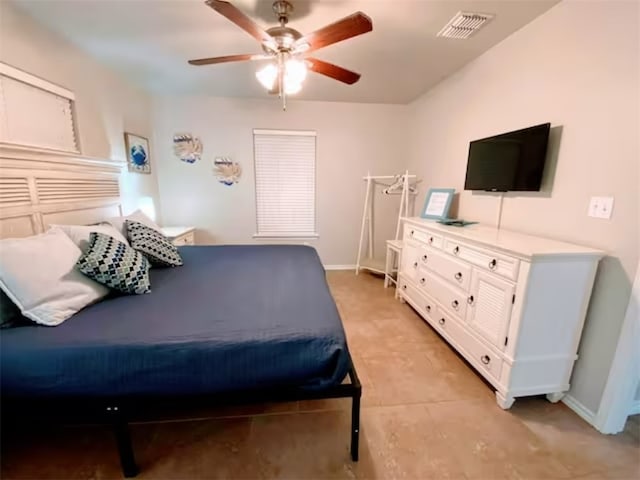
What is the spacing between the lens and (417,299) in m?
2.79

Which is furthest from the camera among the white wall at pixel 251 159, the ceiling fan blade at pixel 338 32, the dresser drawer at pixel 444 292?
the white wall at pixel 251 159

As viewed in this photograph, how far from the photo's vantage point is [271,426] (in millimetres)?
1567

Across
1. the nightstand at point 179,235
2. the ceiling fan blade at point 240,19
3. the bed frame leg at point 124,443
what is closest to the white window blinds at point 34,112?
the nightstand at point 179,235

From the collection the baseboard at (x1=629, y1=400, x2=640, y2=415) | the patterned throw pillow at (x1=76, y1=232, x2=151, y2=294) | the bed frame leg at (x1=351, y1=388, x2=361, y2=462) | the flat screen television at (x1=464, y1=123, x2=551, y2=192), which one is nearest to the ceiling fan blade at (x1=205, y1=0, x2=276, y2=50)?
the patterned throw pillow at (x1=76, y1=232, x2=151, y2=294)

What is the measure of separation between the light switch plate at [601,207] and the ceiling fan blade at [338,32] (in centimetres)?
156

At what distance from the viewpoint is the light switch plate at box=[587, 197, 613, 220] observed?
1536 mm

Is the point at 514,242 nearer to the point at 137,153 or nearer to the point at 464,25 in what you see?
the point at 464,25

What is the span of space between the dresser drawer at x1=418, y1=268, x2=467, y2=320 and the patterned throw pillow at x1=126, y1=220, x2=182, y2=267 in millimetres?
2124

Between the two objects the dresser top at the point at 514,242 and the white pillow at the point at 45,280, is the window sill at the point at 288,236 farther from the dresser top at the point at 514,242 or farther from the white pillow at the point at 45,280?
the white pillow at the point at 45,280

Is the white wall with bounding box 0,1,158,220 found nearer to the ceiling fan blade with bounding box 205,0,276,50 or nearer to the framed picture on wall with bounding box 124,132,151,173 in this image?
the framed picture on wall with bounding box 124,132,151,173

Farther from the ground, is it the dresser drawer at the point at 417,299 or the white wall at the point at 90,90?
the white wall at the point at 90,90

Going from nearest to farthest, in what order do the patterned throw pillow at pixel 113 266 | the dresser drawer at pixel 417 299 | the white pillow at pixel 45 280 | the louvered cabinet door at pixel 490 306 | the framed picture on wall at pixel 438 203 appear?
1. the white pillow at pixel 45 280
2. the patterned throw pillow at pixel 113 266
3. the louvered cabinet door at pixel 490 306
4. the dresser drawer at pixel 417 299
5. the framed picture on wall at pixel 438 203

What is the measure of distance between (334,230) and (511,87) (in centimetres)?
264

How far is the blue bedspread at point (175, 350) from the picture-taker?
116 cm
